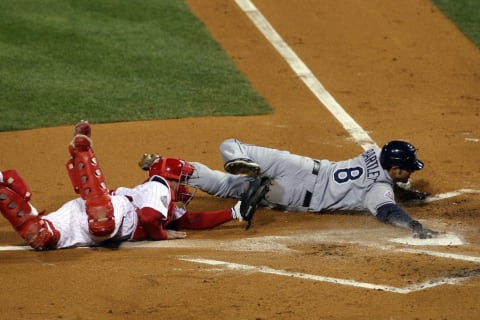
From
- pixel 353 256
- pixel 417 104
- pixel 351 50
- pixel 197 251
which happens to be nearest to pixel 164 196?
pixel 197 251

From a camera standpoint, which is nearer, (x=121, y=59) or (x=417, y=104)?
(x=417, y=104)

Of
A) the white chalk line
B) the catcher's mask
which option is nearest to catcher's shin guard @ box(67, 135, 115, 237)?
the catcher's mask

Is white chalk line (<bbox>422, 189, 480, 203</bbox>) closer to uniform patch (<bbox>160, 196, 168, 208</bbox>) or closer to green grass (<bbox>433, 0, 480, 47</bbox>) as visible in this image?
uniform patch (<bbox>160, 196, 168, 208</bbox>)

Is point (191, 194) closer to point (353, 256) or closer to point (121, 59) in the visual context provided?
point (353, 256)

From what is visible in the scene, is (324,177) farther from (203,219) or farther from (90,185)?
(90,185)

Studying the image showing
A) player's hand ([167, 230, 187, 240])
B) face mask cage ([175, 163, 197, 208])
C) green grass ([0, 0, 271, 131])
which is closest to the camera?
player's hand ([167, 230, 187, 240])

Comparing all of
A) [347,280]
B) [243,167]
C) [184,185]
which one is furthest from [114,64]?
[347,280]
